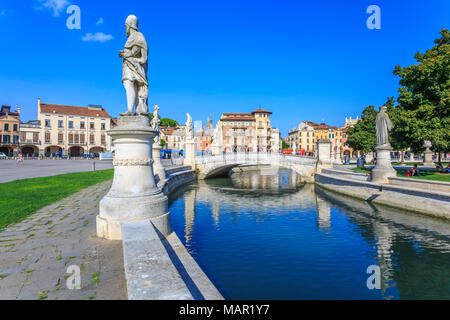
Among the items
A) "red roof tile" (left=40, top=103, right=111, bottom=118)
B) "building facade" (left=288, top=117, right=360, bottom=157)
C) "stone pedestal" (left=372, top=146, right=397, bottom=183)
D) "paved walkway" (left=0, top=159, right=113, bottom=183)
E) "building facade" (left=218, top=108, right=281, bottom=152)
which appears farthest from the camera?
"building facade" (left=288, top=117, right=360, bottom=157)

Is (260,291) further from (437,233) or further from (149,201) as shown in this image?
(437,233)

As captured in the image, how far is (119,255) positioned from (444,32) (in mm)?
26204

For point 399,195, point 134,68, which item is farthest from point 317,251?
point 399,195

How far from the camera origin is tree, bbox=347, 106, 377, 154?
1549 inches

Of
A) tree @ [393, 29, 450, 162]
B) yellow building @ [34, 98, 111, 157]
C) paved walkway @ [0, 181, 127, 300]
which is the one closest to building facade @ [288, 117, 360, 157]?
yellow building @ [34, 98, 111, 157]

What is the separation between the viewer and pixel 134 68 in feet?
20.5

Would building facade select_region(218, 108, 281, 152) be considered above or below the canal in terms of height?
above

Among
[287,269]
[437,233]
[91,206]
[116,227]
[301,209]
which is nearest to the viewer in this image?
[116,227]

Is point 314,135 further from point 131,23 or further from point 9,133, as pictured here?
point 131,23

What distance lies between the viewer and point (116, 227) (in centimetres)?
548

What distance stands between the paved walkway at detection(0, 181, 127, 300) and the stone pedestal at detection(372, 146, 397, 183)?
15.5 m

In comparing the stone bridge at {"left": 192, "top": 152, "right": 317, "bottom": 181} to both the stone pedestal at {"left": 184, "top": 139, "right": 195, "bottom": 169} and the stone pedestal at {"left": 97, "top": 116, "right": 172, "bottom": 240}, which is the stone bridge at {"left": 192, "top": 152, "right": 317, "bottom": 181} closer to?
the stone pedestal at {"left": 184, "top": 139, "right": 195, "bottom": 169}

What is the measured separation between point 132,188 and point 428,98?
2155 cm
